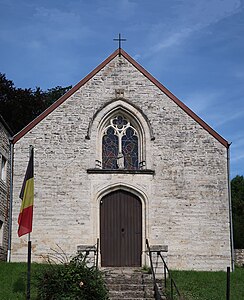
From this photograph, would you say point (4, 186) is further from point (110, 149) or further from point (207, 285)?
point (207, 285)

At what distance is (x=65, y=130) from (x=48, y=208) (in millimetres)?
2879

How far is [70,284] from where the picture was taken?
12.8 metres

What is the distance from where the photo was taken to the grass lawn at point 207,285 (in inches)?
587

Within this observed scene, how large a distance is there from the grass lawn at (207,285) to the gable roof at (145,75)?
15.9 feet

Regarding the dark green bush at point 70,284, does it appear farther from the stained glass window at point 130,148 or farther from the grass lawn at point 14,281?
the stained glass window at point 130,148

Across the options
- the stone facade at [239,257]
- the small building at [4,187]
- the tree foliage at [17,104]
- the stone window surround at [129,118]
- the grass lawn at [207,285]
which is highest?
the tree foliage at [17,104]

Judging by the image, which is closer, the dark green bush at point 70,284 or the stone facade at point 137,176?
the dark green bush at point 70,284

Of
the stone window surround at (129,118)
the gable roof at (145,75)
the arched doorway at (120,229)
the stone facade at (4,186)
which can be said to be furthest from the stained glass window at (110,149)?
the stone facade at (4,186)

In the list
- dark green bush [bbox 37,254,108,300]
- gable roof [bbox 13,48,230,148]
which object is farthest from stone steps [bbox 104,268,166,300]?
gable roof [bbox 13,48,230,148]

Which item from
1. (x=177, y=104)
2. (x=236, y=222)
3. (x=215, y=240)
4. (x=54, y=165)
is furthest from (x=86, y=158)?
(x=236, y=222)

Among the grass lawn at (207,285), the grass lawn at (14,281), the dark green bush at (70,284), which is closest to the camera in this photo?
the dark green bush at (70,284)

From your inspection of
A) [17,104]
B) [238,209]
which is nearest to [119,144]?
[17,104]

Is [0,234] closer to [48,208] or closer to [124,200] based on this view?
[48,208]

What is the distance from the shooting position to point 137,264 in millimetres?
18953
